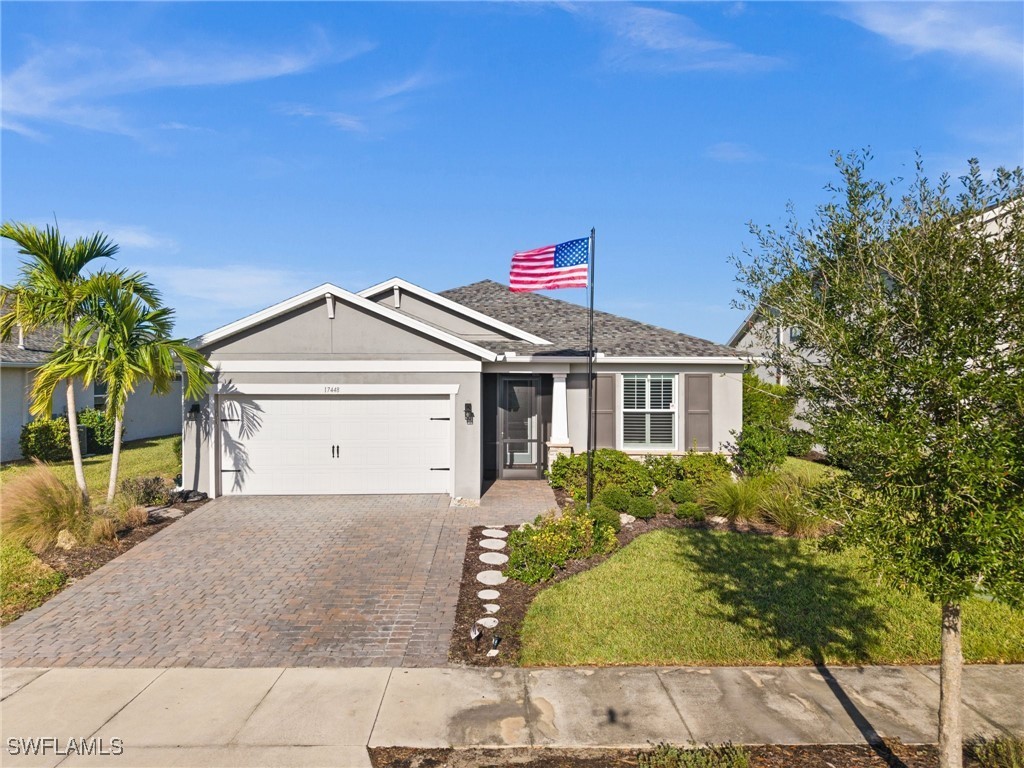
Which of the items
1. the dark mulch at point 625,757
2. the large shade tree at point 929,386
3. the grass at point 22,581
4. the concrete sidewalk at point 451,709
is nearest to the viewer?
the large shade tree at point 929,386

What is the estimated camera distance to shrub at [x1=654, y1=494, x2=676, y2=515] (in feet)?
41.6

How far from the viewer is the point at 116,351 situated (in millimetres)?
11906

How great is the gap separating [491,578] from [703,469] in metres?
7.52

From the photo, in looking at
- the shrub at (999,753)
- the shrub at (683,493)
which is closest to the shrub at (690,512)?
the shrub at (683,493)

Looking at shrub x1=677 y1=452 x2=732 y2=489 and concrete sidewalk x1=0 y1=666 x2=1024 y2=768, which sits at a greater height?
shrub x1=677 y1=452 x2=732 y2=489

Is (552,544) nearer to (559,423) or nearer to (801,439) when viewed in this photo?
(801,439)

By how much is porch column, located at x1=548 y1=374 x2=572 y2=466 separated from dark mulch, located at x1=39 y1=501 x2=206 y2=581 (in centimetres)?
881

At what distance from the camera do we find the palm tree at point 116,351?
454 inches

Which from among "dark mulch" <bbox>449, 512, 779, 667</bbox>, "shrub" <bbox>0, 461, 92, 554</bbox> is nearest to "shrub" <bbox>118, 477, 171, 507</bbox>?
"shrub" <bbox>0, 461, 92, 554</bbox>

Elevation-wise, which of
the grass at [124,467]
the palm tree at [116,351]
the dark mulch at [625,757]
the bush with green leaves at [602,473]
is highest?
the palm tree at [116,351]

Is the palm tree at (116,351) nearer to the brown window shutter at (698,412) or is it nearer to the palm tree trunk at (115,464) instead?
the palm tree trunk at (115,464)

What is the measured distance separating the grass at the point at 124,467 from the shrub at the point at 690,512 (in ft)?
41.6

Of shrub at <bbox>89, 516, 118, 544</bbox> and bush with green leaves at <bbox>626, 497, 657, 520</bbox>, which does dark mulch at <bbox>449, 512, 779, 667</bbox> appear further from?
shrub at <bbox>89, 516, 118, 544</bbox>

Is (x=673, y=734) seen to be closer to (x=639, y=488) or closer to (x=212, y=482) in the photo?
(x=639, y=488)
